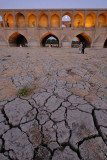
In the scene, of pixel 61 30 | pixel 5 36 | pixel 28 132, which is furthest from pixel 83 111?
pixel 5 36

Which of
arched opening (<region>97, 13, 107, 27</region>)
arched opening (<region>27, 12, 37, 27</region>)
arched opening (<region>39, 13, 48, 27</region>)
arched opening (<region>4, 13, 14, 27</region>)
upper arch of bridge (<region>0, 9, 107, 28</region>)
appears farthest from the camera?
arched opening (<region>39, 13, 48, 27</region>)

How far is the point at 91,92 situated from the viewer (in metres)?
1.77

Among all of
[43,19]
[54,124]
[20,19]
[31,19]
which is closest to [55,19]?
[43,19]

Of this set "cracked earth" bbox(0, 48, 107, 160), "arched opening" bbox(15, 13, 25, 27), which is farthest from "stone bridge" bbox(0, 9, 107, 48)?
"cracked earth" bbox(0, 48, 107, 160)

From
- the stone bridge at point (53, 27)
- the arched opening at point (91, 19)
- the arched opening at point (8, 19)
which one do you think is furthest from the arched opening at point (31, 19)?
the arched opening at point (91, 19)

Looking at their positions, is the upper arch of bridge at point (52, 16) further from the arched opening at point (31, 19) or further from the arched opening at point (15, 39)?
the arched opening at point (15, 39)

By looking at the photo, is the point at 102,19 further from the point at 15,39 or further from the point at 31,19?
the point at 15,39

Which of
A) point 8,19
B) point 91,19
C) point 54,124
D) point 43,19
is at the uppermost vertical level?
point 8,19

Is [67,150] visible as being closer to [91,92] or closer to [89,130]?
[89,130]

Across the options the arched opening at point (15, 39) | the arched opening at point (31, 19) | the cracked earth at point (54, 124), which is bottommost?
the cracked earth at point (54, 124)

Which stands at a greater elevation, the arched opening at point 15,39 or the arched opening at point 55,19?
the arched opening at point 55,19

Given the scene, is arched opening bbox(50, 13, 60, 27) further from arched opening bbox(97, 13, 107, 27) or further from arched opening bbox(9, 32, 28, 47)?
arched opening bbox(97, 13, 107, 27)

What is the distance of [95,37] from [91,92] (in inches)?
720

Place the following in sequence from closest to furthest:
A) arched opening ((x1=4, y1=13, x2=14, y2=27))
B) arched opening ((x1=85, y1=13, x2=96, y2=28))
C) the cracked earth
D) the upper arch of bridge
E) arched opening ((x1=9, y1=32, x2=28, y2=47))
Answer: the cracked earth → the upper arch of bridge → arched opening ((x1=85, y1=13, x2=96, y2=28)) → arched opening ((x1=4, y1=13, x2=14, y2=27)) → arched opening ((x1=9, y1=32, x2=28, y2=47))
